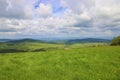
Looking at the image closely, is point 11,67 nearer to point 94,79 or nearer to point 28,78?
point 28,78

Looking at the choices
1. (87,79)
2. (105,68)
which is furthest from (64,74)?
(105,68)

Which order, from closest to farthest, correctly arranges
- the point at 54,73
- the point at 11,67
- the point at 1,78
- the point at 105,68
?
the point at 1,78, the point at 54,73, the point at 105,68, the point at 11,67

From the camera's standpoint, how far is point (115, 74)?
51.5 feet

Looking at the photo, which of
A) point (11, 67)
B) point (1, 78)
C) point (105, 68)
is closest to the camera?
point (1, 78)

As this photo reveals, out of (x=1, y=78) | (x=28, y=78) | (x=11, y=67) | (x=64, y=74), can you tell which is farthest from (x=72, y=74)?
(x=11, y=67)

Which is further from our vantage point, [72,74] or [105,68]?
[105,68]

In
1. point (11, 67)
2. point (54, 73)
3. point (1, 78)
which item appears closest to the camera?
point (1, 78)

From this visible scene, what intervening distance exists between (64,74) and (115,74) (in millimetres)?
4530

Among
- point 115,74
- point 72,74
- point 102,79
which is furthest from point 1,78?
point 115,74

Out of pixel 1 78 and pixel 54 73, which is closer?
pixel 1 78

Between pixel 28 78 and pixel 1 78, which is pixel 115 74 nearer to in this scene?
pixel 28 78

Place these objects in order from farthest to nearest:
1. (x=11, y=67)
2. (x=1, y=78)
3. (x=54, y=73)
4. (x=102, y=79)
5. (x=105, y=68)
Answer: (x=11, y=67) → (x=105, y=68) → (x=54, y=73) → (x=1, y=78) → (x=102, y=79)

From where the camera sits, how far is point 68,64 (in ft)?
67.2

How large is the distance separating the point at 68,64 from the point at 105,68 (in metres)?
4.29
